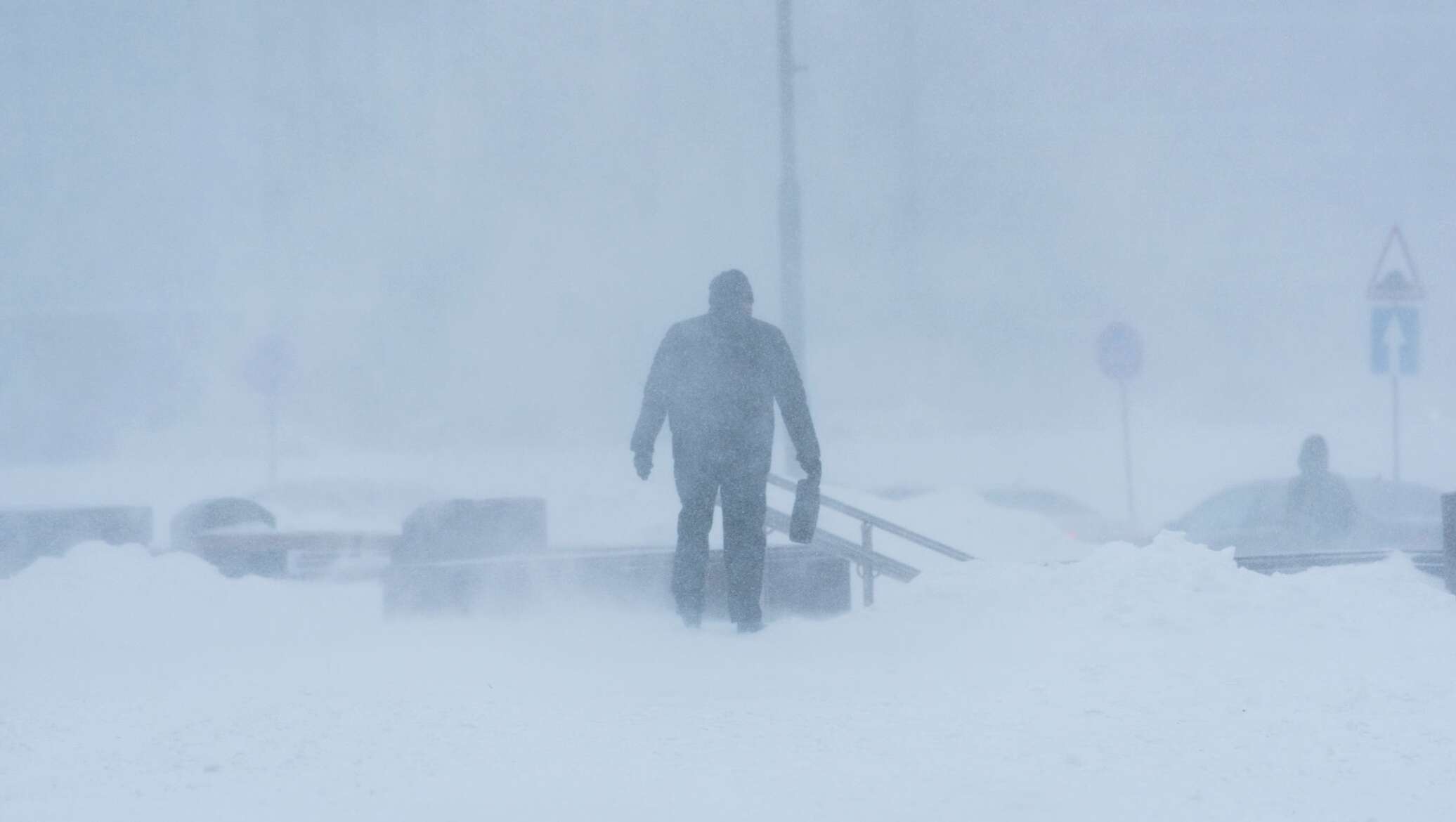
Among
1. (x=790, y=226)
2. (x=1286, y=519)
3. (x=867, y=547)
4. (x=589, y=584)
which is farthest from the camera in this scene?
(x=790, y=226)

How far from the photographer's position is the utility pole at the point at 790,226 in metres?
14.9

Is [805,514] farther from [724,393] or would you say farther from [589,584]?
[589,584]

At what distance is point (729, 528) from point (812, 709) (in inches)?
68.7

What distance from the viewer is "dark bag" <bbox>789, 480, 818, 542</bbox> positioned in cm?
755

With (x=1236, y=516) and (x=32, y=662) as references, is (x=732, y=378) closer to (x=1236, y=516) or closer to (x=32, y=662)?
(x=32, y=662)

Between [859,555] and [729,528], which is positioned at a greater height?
[729,528]

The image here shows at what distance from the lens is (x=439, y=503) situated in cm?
904

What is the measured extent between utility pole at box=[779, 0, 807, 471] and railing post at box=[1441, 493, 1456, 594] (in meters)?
7.50

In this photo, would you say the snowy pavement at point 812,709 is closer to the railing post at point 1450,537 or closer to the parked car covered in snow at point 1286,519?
the railing post at point 1450,537

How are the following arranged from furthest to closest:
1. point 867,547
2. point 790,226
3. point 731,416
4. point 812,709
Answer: point 790,226 → point 867,547 → point 731,416 → point 812,709

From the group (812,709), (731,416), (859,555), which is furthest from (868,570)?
(812,709)

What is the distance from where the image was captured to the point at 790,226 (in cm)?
1494

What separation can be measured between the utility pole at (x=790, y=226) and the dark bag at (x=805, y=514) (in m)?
7.21

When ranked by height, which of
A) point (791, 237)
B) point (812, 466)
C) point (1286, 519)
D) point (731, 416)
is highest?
point (791, 237)
